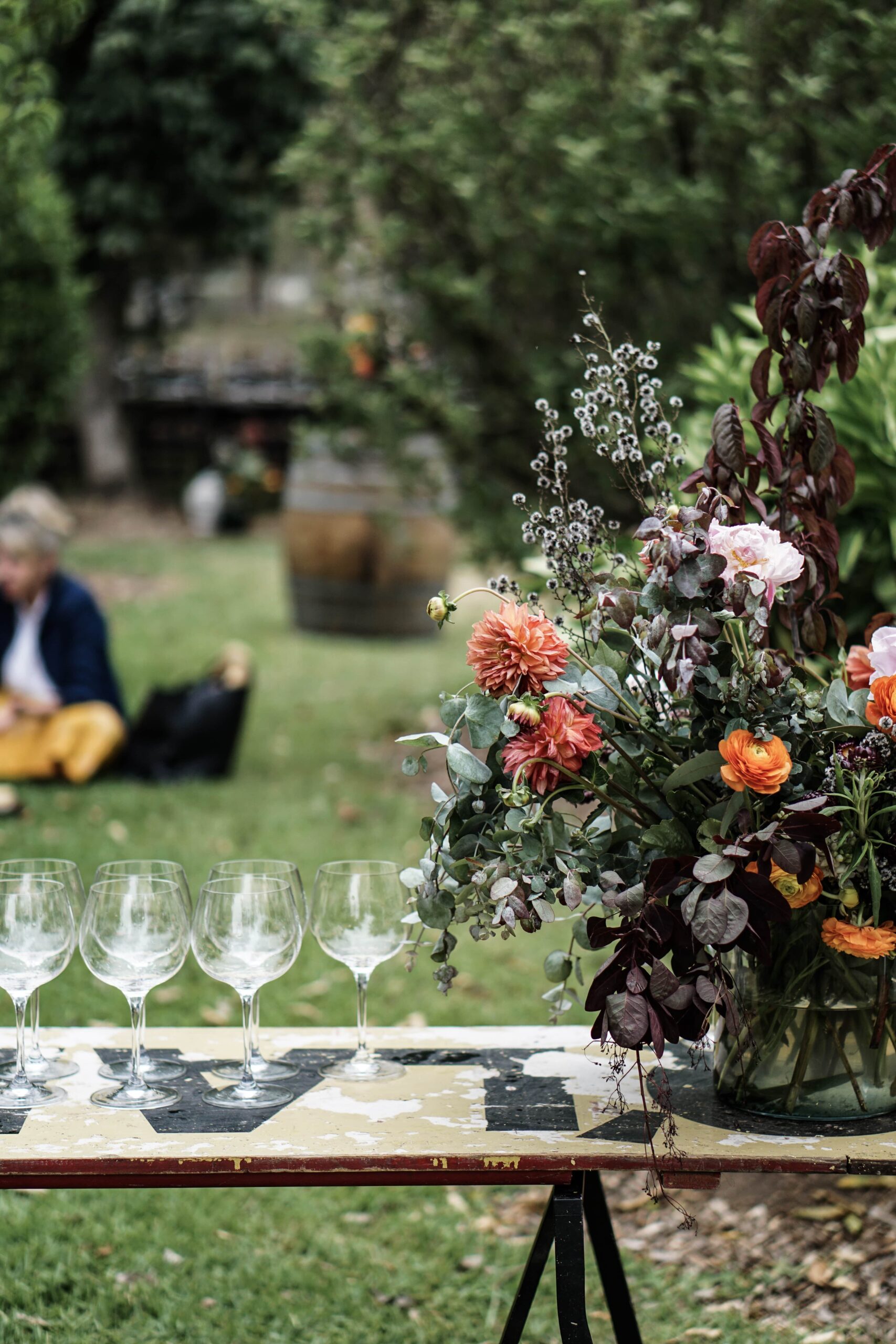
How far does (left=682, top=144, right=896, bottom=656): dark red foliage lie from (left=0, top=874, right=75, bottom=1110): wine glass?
1.06 m

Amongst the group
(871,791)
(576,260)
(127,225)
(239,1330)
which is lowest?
(239,1330)

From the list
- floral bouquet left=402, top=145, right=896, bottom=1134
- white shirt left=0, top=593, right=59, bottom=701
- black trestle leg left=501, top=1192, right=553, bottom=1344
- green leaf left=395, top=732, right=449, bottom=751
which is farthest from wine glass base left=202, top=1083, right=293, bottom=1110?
white shirt left=0, top=593, right=59, bottom=701

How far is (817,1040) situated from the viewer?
1.91m

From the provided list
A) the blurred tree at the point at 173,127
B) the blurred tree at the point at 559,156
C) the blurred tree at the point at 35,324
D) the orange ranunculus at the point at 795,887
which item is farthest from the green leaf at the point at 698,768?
the blurred tree at the point at 173,127

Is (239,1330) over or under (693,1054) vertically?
under

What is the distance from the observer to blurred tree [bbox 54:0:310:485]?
9531 mm

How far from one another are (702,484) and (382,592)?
829cm

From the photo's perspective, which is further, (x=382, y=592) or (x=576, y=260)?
(x=382, y=592)

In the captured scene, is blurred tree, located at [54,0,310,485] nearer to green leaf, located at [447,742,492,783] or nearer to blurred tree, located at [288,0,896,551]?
blurred tree, located at [288,0,896,551]

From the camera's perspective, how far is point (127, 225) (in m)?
12.5

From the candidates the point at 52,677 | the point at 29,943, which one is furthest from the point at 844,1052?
the point at 52,677

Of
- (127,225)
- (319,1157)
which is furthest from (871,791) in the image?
(127,225)

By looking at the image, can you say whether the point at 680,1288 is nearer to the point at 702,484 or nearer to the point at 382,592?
the point at 702,484

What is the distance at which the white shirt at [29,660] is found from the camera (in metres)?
6.34
